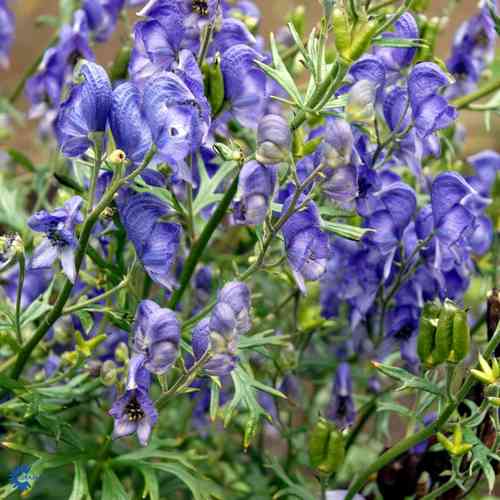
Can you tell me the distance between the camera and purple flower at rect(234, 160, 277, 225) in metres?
0.82

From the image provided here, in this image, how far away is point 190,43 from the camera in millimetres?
979

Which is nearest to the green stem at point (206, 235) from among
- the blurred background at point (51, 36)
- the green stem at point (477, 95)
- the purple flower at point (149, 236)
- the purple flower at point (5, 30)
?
the purple flower at point (149, 236)

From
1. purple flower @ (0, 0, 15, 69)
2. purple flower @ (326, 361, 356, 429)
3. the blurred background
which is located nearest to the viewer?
purple flower @ (326, 361, 356, 429)

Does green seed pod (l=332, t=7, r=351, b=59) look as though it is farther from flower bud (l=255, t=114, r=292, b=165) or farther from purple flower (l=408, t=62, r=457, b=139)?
purple flower (l=408, t=62, r=457, b=139)

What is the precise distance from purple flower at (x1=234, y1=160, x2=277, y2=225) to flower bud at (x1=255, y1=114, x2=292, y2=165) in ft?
0.07

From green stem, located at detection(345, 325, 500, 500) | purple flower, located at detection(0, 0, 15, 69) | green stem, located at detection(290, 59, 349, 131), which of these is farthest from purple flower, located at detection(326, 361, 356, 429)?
purple flower, located at detection(0, 0, 15, 69)

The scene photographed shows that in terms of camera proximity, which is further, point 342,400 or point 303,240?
point 342,400

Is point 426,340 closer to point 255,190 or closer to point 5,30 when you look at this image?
point 255,190

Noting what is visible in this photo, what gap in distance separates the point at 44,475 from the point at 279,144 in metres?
0.70

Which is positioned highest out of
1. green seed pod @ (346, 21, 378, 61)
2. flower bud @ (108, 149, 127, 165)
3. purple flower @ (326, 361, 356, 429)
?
green seed pod @ (346, 21, 378, 61)

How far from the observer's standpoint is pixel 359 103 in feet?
2.54

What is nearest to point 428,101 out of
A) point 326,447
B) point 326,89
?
point 326,89

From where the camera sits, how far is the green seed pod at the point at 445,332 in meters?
0.86

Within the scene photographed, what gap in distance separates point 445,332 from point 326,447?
180 mm
